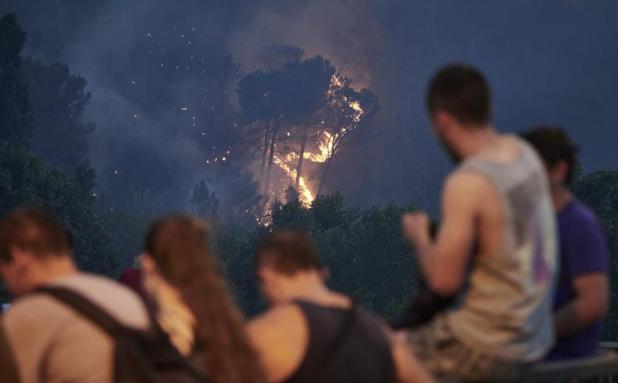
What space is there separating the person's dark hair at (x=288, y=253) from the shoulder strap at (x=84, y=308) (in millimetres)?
542

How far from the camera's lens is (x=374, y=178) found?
15662cm

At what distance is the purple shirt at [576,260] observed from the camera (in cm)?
481

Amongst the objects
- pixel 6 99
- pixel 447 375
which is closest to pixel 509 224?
pixel 447 375

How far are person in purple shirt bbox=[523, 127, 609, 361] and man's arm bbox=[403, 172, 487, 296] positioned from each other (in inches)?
35.1

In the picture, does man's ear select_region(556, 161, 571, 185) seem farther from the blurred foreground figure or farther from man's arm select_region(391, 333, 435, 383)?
man's arm select_region(391, 333, 435, 383)

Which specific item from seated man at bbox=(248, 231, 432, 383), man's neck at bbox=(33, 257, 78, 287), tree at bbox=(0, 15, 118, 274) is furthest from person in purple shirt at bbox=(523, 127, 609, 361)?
tree at bbox=(0, 15, 118, 274)

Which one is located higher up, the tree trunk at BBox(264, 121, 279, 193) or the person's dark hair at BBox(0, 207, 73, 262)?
Result: the tree trunk at BBox(264, 121, 279, 193)

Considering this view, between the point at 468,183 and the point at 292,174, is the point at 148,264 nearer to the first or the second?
the point at 468,183

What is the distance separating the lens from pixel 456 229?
3.97 m

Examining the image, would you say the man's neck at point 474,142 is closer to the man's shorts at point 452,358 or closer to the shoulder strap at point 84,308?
the man's shorts at point 452,358

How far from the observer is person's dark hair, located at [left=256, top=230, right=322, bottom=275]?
413cm

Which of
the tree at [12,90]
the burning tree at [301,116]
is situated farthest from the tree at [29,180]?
the burning tree at [301,116]

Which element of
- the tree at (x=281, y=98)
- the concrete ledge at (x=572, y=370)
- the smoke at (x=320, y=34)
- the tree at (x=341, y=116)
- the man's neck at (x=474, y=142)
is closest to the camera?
the man's neck at (x=474, y=142)

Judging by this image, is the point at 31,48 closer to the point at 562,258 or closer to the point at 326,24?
the point at 326,24
